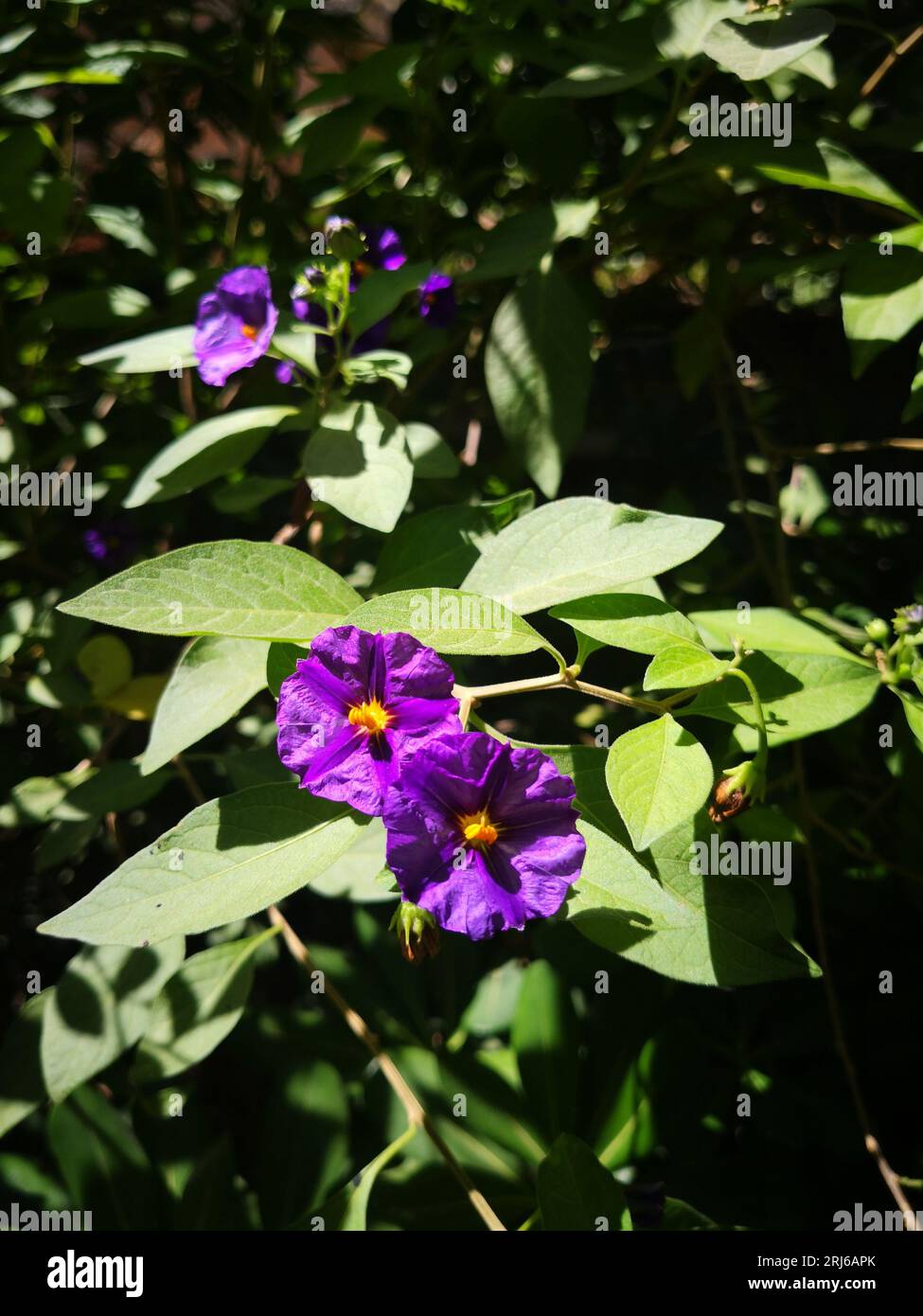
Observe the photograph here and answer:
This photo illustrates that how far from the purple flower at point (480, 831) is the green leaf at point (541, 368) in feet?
1.55

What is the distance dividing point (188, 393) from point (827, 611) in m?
0.99

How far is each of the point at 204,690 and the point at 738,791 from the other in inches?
19.6

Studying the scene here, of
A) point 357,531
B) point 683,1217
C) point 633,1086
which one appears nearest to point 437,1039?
point 633,1086

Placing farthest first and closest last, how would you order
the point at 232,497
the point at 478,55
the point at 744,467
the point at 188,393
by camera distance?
1. the point at 744,467
2. the point at 188,393
3. the point at 478,55
4. the point at 232,497

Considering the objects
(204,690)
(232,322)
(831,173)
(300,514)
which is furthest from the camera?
(300,514)

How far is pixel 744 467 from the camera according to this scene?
158cm

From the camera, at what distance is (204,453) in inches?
42.2

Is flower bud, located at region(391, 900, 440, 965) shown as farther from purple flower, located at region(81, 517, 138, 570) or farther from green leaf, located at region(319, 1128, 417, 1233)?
purple flower, located at region(81, 517, 138, 570)

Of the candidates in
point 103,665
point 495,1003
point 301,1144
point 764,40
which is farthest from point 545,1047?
point 764,40

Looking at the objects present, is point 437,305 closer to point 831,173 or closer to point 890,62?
point 831,173

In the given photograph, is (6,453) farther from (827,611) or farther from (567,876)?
(827,611)

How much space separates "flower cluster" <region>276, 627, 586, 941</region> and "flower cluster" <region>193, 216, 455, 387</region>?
17.3 inches

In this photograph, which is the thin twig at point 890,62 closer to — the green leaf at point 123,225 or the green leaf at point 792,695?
the green leaf at point 792,695

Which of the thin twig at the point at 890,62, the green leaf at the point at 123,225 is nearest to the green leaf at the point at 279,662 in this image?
the green leaf at the point at 123,225
